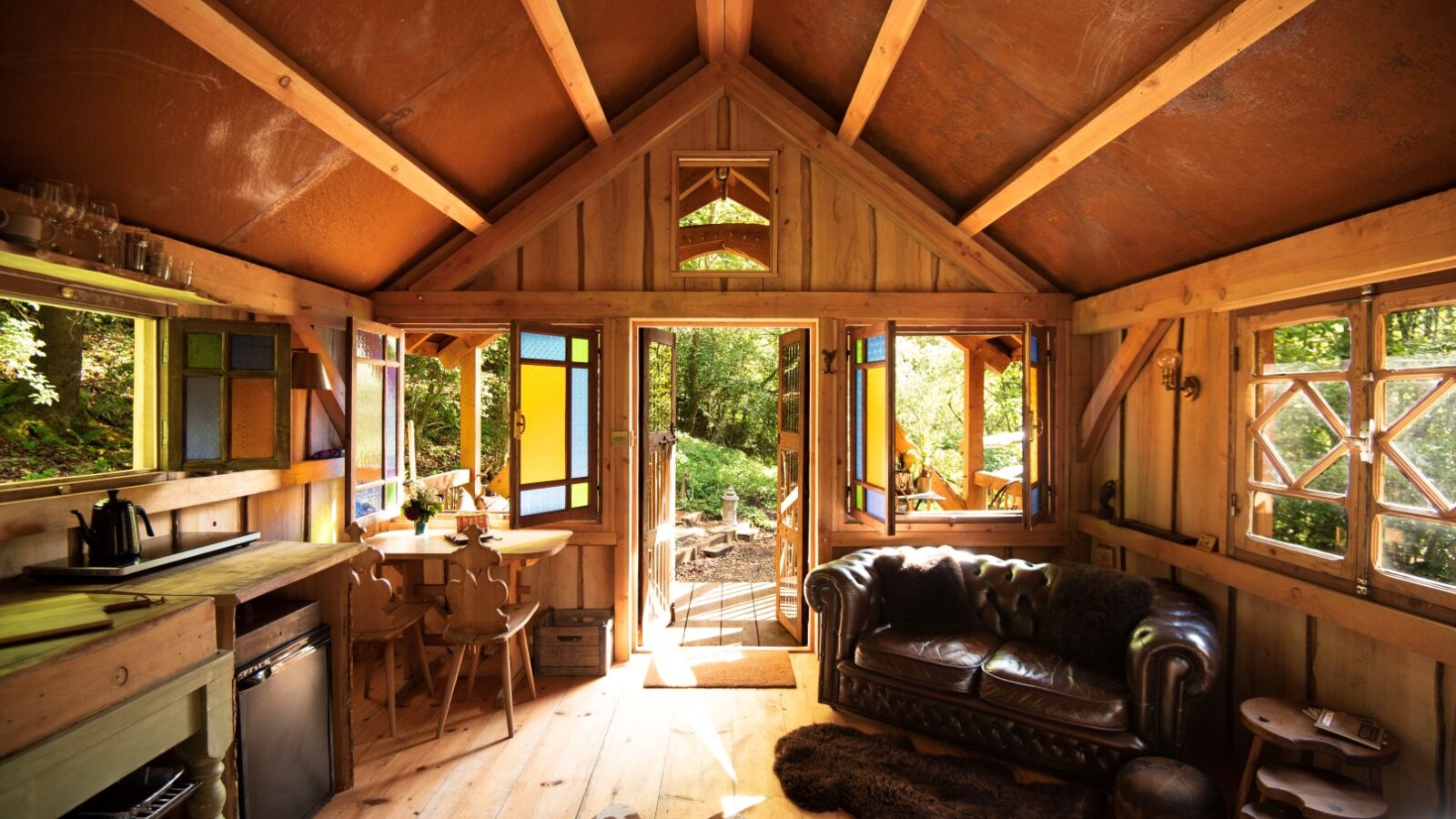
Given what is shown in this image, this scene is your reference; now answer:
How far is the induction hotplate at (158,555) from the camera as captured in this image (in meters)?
2.14

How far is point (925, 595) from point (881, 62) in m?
2.93

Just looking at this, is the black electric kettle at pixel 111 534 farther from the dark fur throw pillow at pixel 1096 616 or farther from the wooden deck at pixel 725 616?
the dark fur throw pillow at pixel 1096 616

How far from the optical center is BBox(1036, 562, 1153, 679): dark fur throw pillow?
3111 mm

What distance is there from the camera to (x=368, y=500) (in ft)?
13.3

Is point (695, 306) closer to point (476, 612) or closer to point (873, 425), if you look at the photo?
point (873, 425)

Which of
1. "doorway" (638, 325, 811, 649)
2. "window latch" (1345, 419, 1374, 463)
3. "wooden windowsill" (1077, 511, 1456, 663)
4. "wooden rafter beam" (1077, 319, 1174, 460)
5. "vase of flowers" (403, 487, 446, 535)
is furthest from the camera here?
"doorway" (638, 325, 811, 649)

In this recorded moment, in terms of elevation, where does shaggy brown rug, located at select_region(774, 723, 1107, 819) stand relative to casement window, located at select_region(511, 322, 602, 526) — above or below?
below

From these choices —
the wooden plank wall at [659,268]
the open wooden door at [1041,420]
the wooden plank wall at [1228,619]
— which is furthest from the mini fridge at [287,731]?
the wooden plank wall at [1228,619]

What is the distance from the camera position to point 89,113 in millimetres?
2199

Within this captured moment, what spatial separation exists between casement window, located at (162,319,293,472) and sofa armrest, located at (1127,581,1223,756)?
3945 millimetres

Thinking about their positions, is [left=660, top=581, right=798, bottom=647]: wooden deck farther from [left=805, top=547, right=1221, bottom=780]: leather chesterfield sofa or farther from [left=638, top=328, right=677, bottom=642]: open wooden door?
[left=805, top=547, right=1221, bottom=780]: leather chesterfield sofa

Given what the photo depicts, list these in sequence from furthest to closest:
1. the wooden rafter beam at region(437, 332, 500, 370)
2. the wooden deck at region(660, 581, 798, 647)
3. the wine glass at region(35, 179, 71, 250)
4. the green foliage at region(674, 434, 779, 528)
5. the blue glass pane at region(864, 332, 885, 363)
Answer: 1. the green foliage at region(674, 434, 779, 528)
2. the wooden rafter beam at region(437, 332, 500, 370)
3. the wooden deck at region(660, 581, 798, 647)
4. the blue glass pane at region(864, 332, 885, 363)
5. the wine glass at region(35, 179, 71, 250)

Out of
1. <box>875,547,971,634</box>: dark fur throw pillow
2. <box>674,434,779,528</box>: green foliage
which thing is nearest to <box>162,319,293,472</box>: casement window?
<box>875,547,971,634</box>: dark fur throw pillow

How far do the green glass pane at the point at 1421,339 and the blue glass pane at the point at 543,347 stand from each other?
13.5 ft
